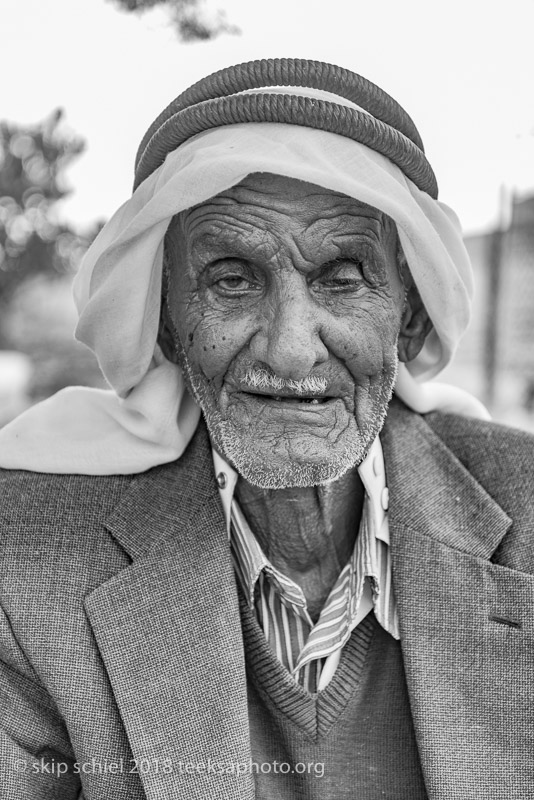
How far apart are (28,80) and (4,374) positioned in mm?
5035

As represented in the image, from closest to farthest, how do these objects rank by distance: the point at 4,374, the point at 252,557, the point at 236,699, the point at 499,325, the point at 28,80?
the point at 236,699
the point at 252,557
the point at 28,80
the point at 499,325
the point at 4,374

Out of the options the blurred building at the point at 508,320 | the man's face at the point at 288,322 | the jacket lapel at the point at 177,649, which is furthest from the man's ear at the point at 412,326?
the blurred building at the point at 508,320

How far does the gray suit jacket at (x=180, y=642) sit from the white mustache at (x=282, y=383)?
1.37ft

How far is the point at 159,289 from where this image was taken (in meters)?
2.22

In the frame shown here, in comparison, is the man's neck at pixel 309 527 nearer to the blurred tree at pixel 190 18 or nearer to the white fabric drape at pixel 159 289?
the white fabric drape at pixel 159 289

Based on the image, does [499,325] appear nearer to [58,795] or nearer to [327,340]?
[327,340]

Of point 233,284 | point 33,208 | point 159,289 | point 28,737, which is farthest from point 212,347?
point 33,208

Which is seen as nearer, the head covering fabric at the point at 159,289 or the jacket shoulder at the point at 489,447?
the head covering fabric at the point at 159,289

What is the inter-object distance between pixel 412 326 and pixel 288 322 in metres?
0.60

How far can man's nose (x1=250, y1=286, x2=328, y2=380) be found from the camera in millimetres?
1869

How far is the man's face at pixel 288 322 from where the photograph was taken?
1936 millimetres

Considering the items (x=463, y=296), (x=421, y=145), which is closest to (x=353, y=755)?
(x=463, y=296)

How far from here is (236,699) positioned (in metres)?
1.94

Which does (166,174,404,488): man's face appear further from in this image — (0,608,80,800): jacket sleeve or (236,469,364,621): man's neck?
(0,608,80,800): jacket sleeve
